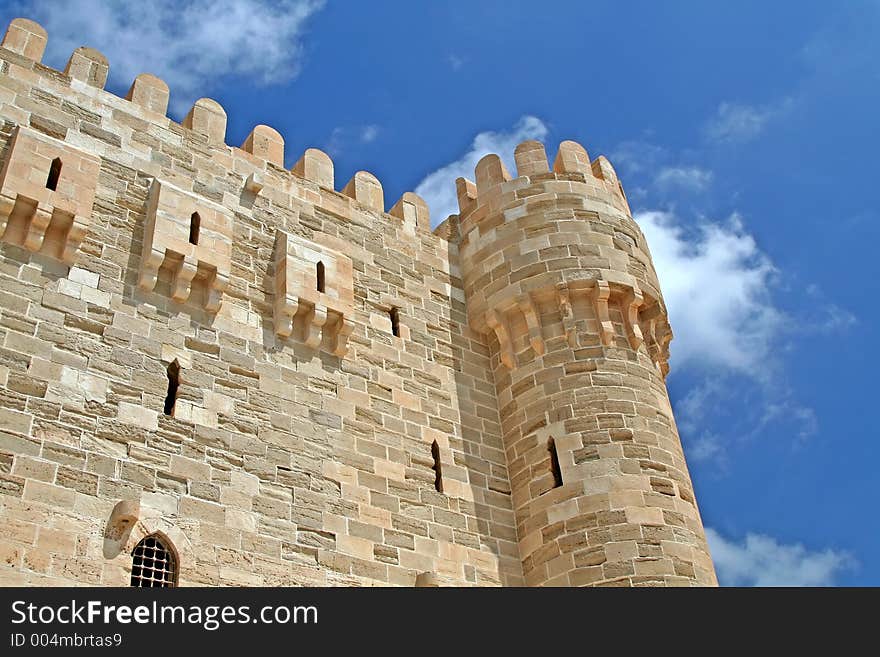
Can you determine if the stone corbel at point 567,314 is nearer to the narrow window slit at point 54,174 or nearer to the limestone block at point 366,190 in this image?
the limestone block at point 366,190

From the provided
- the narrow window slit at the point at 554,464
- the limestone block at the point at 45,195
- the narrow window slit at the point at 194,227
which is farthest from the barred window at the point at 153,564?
the narrow window slit at the point at 554,464

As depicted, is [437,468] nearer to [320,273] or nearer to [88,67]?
[320,273]

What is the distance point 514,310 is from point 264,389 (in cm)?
372

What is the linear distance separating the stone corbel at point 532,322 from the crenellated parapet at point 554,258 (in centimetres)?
1

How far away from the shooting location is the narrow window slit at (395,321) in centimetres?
1190

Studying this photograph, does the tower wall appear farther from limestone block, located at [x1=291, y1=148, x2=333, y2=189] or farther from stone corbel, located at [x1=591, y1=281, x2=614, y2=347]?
stone corbel, located at [x1=591, y1=281, x2=614, y2=347]

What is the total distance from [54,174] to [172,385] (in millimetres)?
2496

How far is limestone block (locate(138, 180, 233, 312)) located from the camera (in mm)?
9961

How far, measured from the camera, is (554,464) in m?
11.2

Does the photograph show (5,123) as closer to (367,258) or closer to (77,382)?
(77,382)

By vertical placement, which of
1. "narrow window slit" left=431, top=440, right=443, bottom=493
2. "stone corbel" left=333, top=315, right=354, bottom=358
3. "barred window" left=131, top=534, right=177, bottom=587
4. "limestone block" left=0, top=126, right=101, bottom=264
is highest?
"limestone block" left=0, top=126, right=101, bottom=264

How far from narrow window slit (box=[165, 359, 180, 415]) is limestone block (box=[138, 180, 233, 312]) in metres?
0.79

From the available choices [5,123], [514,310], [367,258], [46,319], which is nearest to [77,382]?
[46,319]

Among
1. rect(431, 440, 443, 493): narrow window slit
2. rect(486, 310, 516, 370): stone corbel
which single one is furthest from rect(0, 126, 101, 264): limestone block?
rect(486, 310, 516, 370): stone corbel
